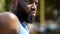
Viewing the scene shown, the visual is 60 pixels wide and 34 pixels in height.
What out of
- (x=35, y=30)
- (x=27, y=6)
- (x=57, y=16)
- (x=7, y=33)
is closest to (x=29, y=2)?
(x=27, y=6)

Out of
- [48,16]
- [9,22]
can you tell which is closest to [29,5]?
[9,22]

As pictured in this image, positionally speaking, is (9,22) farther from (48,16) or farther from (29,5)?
(48,16)

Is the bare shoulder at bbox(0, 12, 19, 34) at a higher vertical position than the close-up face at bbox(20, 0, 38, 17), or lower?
lower

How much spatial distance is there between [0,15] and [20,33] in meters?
0.24

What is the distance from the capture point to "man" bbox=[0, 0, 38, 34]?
2.20 metres

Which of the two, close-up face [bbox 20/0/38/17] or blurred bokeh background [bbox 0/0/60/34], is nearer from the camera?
close-up face [bbox 20/0/38/17]

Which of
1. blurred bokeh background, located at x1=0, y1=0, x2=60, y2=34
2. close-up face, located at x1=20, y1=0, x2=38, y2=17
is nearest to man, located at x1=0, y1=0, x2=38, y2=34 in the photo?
close-up face, located at x1=20, y1=0, x2=38, y2=17

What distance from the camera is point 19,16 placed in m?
2.40

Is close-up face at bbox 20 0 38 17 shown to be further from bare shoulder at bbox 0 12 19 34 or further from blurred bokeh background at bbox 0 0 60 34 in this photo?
blurred bokeh background at bbox 0 0 60 34

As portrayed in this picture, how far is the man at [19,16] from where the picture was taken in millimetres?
2203

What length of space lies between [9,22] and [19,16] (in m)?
0.21

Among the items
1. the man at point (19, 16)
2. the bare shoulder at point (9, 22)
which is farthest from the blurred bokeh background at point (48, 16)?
the bare shoulder at point (9, 22)

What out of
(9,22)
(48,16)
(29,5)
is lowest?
(48,16)

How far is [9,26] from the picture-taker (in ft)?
7.23
